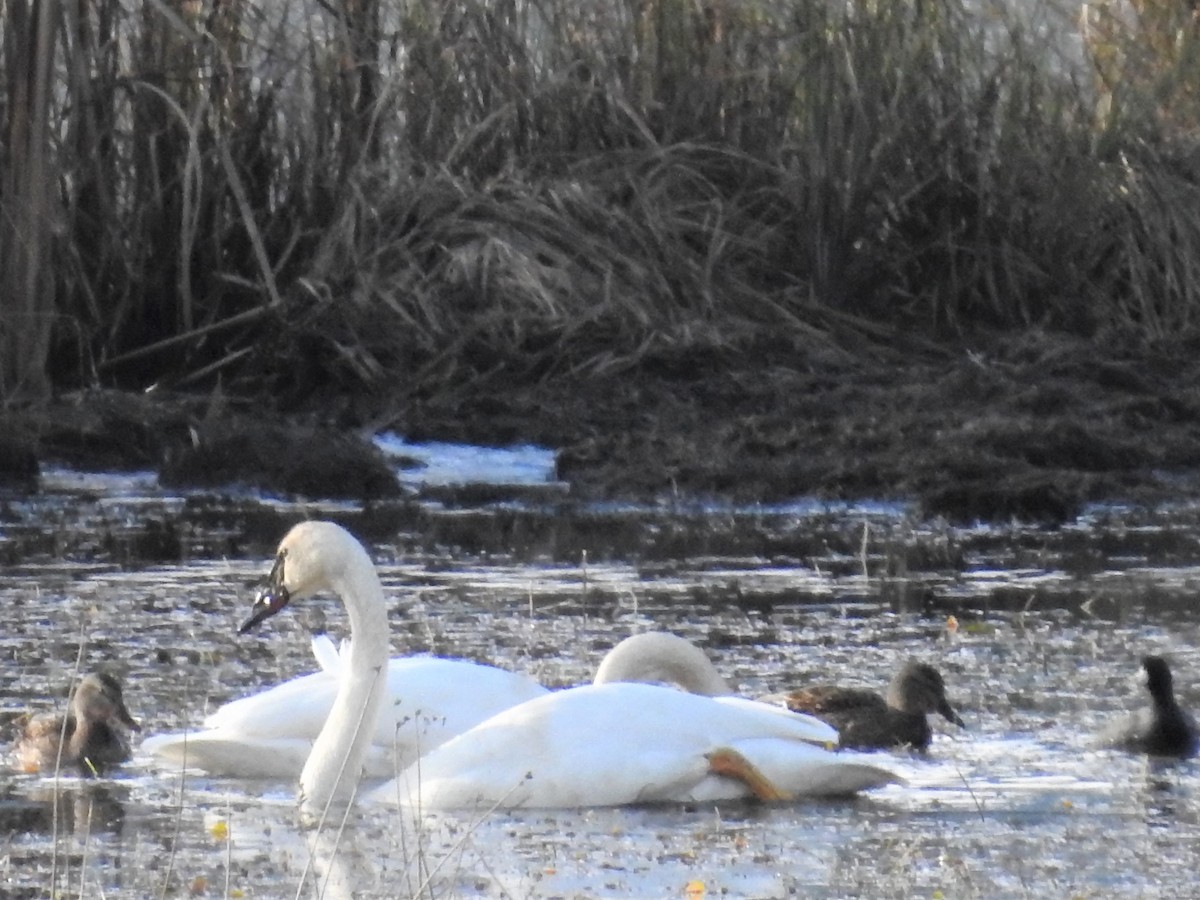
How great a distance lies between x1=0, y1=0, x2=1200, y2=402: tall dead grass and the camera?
1398cm

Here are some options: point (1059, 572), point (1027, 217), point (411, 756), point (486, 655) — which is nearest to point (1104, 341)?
point (1027, 217)

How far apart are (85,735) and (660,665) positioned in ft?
4.98

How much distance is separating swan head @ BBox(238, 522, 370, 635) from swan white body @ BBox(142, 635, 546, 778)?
9.0 inches

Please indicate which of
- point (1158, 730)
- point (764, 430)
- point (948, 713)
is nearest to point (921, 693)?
point (948, 713)

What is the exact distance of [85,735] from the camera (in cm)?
700

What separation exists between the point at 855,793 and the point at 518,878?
4.32ft

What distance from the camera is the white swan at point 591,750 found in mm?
6520

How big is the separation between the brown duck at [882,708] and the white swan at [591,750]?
1.58ft

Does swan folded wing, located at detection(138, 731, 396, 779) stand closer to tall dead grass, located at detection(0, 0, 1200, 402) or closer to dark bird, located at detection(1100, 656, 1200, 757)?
dark bird, located at detection(1100, 656, 1200, 757)

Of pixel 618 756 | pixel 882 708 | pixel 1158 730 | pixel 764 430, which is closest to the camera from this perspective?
pixel 618 756

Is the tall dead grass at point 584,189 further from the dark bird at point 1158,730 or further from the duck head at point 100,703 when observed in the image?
the dark bird at point 1158,730

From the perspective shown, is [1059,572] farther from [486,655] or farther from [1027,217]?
[1027,217]

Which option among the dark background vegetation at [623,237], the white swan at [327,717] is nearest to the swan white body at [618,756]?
the white swan at [327,717]

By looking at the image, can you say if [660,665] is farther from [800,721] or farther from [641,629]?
[641,629]
